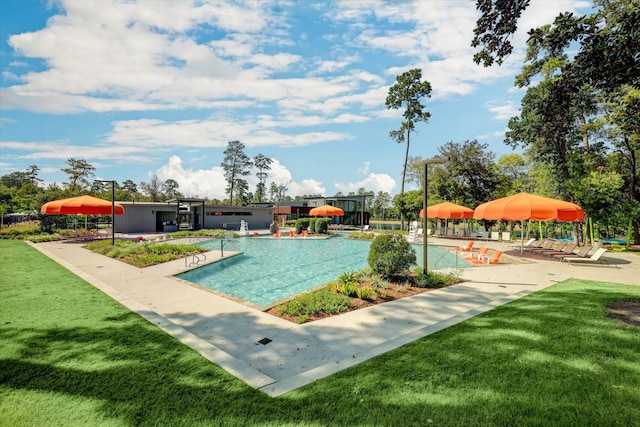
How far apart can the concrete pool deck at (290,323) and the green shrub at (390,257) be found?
4.46 ft

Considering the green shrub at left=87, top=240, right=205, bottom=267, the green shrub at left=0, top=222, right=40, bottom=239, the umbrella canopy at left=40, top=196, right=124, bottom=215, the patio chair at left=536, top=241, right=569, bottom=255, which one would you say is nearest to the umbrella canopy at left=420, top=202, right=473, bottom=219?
the patio chair at left=536, top=241, right=569, bottom=255

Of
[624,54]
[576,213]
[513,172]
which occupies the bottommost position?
[576,213]

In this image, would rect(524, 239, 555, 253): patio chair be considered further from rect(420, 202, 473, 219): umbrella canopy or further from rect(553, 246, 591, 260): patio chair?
rect(420, 202, 473, 219): umbrella canopy

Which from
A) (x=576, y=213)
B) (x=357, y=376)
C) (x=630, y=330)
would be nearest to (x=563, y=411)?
(x=357, y=376)

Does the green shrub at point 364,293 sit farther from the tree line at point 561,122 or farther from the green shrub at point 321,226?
the green shrub at point 321,226

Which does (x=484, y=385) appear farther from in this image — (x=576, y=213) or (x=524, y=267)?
(x=576, y=213)

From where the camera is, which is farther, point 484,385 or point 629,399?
point 484,385

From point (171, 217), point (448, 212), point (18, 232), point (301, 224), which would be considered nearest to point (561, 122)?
Answer: point (448, 212)

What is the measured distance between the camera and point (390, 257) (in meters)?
9.20

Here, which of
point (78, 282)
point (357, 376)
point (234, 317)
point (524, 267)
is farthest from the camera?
point (524, 267)

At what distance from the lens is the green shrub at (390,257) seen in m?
9.17

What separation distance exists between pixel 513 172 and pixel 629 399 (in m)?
50.8

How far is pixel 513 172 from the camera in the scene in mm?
45938

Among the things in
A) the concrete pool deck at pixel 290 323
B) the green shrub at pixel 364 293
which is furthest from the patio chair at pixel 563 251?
the green shrub at pixel 364 293
